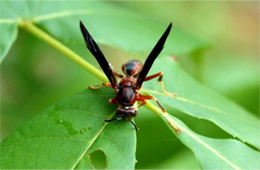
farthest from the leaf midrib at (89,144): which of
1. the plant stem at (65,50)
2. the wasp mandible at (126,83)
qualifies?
the plant stem at (65,50)

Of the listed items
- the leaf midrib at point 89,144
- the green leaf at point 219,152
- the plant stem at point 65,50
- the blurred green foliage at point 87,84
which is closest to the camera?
Answer: the leaf midrib at point 89,144

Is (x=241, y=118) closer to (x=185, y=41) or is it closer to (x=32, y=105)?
(x=185, y=41)

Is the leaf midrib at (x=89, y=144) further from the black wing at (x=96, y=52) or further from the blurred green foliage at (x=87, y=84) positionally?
the blurred green foliage at (x=87, y=84)

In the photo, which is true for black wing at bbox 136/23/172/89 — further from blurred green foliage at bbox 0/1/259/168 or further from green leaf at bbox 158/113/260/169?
blurred green foliage at bbox 0/1/259/168

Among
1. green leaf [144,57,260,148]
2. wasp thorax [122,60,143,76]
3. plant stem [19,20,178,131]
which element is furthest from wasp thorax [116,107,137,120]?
wasp thorax [122,60,143,76]

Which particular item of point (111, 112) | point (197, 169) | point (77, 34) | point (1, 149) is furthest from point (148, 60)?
point (197, 169)

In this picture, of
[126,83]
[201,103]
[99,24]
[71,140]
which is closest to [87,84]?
[99,24]

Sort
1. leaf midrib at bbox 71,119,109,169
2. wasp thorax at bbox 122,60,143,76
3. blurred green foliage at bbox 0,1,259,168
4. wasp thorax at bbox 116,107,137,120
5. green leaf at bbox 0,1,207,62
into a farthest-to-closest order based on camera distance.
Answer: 1. blurred green foliage at bbox 0,1,259,168
2. wasp thorax at bbox 122,60,143,76
3. green leaf at bbox 0,1,207,62
4. wasp thorax at bbox 116,107,137,120
5. leaf midrib at bbox 71,119,109,169
